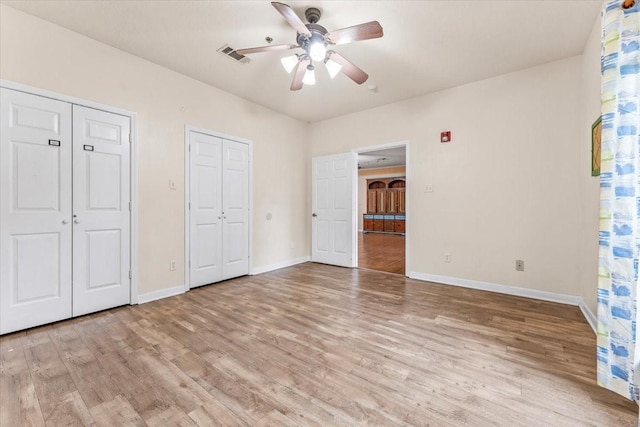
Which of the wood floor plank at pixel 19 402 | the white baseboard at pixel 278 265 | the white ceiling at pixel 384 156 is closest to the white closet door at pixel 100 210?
the wood floor plank at pixel 19 402

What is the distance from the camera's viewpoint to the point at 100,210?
280 cm

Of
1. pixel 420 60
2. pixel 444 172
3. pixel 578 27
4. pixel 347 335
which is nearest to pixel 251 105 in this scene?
pixel 420 60

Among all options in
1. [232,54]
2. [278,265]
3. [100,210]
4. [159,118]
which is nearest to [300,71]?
[232,54]

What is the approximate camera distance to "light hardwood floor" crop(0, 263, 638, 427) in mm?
1417

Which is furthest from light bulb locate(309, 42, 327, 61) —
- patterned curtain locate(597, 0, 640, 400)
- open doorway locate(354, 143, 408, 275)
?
open doorway locate(354, 143, 408, 275)

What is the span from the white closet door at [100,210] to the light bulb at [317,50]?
2.23m

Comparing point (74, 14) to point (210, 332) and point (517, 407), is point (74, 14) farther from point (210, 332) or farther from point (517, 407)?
point (517, 407)

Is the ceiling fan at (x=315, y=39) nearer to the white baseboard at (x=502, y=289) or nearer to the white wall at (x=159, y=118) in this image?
the white wall at (x=159, y=118)

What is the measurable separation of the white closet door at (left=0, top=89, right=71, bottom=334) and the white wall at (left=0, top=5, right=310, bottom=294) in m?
0.32

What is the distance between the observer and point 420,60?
3066 millimetres

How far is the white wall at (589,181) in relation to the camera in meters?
2.36

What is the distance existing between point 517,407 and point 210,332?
2232mm

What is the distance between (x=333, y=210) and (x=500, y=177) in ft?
8.70

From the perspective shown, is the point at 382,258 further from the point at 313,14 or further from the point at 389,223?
the point at 389,223
